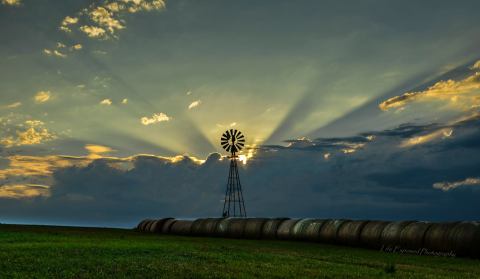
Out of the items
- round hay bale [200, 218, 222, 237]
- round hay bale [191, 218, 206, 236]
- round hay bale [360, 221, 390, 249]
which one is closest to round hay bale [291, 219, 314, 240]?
round hay bale [360, 221, 390, 249]

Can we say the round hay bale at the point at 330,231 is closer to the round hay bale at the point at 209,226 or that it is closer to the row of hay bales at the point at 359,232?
the row of hay bales at the point at 359,232

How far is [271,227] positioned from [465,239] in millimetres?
23939

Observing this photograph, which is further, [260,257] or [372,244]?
[372,244]

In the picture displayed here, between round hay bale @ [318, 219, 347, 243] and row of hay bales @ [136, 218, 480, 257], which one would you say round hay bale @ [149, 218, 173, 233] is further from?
round hay bale @ [318, 219, 347, 243]

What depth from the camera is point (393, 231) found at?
42.2 meters

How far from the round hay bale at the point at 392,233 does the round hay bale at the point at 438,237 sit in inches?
107

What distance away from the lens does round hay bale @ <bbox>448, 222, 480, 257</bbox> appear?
118ft

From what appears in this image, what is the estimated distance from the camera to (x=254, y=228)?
58.9m

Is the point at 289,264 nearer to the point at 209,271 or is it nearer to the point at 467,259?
the point at 209,271

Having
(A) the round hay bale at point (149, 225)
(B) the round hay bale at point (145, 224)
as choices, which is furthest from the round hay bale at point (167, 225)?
(B) the round hay bale at point (145, 224)

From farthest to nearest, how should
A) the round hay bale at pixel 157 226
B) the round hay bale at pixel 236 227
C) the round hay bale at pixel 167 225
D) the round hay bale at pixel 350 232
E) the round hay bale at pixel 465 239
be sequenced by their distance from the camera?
the round hay bale at pixel 157 226 → the round hay bale at pixel 167 225 → the round hay bale at pixel 236 227 → the round hay bale at pixel 350 232 → the round hay bale at pixel 465 239

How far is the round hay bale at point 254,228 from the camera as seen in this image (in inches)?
2293

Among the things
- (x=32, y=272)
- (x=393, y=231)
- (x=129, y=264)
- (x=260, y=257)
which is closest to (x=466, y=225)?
(x=393, y=231)

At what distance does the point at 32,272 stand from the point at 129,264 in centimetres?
399
